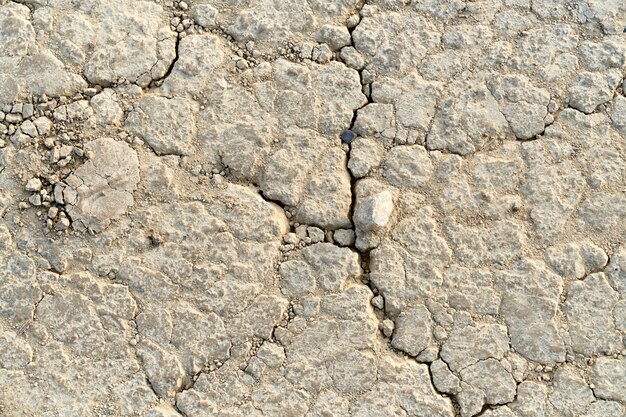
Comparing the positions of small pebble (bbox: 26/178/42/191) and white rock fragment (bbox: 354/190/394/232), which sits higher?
white rock fragment (bbox: 354/190/394/232)

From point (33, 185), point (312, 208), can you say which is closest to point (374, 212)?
point (312, 208)

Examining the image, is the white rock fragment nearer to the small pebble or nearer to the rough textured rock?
the rough textured rock

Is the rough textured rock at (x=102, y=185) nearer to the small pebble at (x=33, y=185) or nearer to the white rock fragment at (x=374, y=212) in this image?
the small pebble at (x=33, y=185)

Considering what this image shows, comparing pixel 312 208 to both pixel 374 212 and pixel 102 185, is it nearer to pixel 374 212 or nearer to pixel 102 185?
pixel 374 212

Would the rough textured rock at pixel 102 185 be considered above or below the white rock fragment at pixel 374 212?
below


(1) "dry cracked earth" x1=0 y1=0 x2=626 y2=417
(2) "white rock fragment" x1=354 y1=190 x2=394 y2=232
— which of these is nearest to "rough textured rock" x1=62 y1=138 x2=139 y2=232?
(1) "dry cracked earth" x1=0 y1=0 x2=626 y2=417

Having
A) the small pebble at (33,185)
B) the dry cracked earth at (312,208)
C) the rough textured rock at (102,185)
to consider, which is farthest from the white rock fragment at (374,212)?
the small pebble at (33,185)

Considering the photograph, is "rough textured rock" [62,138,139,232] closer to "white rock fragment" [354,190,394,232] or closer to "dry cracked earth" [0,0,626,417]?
"dry cracked earth" [0,0,626,417]

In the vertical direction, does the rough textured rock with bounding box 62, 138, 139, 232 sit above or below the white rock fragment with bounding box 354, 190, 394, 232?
below

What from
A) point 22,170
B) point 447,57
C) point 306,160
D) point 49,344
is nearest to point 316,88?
point 306,160

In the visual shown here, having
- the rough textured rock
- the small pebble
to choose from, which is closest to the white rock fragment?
the rough textured rock
